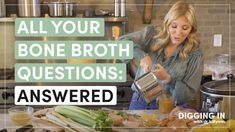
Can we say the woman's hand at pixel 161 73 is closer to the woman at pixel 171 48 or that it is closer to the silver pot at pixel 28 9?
the woman at pixel 171 48

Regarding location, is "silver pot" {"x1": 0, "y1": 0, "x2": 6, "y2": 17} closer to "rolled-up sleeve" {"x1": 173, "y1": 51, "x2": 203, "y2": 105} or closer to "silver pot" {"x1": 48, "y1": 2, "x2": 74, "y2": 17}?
"silver pot" {"x1": 48, "y1": 2, "x2": 74, "y2": 17}

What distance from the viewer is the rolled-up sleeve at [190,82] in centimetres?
97

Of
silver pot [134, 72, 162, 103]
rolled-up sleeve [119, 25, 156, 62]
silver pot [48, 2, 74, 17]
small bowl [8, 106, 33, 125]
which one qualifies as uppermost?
silver pot [48, 2, 74, 17]

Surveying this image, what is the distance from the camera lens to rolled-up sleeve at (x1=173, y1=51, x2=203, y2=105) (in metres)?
0.97

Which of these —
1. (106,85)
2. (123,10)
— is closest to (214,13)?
(123,10)

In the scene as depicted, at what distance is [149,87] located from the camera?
3.18 ft

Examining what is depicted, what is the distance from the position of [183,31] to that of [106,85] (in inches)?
10.6

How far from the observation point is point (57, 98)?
97 centimetres

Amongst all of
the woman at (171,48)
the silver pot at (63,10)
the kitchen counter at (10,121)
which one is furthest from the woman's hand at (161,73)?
the silver pot at (63,10)

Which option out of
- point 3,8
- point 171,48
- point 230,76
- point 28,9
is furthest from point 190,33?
point 3,8

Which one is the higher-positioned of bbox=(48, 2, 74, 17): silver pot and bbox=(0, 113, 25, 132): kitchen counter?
bbox=(48, 2, 74, 17): silver pot

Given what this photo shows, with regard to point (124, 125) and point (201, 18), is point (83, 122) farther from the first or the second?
point (201, 18)

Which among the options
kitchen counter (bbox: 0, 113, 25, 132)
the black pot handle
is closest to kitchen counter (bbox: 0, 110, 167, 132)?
kitchen counter (bbox: 0, 113, 25, 132)

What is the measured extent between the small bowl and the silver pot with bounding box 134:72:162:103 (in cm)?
32
